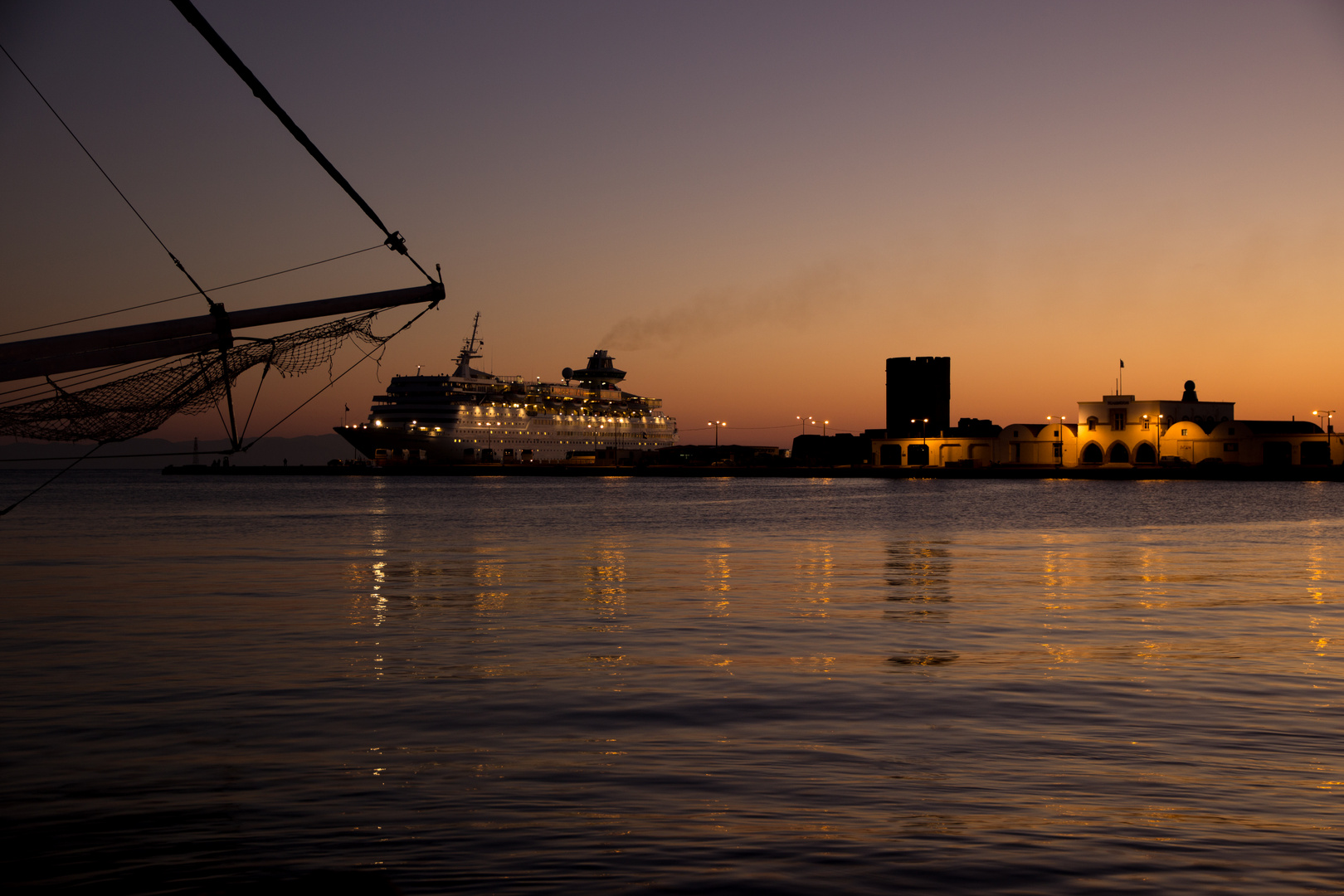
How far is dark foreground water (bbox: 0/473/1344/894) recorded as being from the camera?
7.39 metres

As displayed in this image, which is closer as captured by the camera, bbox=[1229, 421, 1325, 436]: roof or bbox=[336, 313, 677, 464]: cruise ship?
bbox=[1229, 421, 1325, 436]: roof

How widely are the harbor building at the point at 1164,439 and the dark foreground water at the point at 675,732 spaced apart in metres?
127

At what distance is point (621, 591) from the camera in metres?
26.4

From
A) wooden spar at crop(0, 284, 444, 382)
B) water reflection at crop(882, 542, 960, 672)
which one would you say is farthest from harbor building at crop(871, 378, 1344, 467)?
wooden spar at crop(0, 284, 444, 382)

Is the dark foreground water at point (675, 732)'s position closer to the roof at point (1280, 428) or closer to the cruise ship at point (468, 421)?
the roof at point (1280, 428)

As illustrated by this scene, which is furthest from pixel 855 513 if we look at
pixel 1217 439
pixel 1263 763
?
pixel 1217 439

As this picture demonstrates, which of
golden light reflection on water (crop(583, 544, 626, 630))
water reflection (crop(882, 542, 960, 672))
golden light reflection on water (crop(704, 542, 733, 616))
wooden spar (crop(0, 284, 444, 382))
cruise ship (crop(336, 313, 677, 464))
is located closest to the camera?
wooden spar (crop(0, 284, 444, 382))

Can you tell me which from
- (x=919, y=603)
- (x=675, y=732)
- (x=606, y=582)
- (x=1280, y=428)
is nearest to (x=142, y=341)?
(x=675, y=732)

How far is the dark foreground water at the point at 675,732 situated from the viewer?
24.2 feet

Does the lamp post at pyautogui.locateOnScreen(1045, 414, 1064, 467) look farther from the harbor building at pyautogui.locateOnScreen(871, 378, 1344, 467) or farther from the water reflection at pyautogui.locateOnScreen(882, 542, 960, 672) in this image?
the water reflection at pyautogui.locateOnScreen(882, 542, 960, 672)

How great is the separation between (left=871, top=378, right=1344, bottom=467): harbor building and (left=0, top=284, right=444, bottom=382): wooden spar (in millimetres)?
144232

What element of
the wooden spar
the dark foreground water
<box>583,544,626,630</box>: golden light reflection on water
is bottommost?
<box>583,544,626,630</box>: golden light reflection on water

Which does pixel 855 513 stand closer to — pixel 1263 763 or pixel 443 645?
pixel 443 645

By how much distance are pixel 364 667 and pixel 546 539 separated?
101ft
